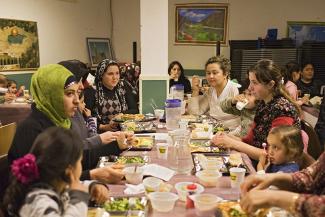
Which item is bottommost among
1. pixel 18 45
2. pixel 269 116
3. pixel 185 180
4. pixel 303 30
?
pixel 185 180

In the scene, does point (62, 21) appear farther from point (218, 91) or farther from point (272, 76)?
point (272, 76)

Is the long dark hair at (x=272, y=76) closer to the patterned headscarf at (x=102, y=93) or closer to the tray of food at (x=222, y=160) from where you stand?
the tray of food at (x=222, y=160)

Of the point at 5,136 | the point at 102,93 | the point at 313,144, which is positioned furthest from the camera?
the point at 102,93

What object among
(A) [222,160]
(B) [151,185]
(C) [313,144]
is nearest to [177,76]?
(C) [313,144]

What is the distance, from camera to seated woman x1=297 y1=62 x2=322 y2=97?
5.85m

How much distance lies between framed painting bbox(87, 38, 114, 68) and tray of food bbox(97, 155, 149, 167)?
509 centimetres

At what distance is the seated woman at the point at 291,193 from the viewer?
1.25 meters

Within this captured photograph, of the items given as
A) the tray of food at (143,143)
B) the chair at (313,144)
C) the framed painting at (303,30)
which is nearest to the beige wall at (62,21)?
the framed painting at (303,30)

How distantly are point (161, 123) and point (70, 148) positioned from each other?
2.09 meters

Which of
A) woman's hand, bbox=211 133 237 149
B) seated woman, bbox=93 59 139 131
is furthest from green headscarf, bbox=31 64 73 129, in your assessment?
seated woman, bbox=93 59 139 131

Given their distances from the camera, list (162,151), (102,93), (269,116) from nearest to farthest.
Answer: (162,151), (269,116), (102,93)

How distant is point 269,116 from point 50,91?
1.46 m

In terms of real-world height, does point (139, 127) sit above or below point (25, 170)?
below

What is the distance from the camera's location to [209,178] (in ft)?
5.68
